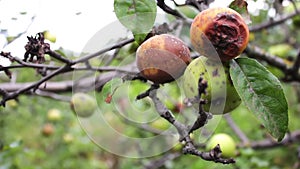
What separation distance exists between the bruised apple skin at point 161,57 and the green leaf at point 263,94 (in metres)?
0.12

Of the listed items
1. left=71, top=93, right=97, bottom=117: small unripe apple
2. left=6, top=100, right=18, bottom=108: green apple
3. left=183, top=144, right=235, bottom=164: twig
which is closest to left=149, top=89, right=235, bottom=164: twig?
left=183, top=144, right=235, bottom=164: twig

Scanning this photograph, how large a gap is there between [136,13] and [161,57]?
118 millimetres

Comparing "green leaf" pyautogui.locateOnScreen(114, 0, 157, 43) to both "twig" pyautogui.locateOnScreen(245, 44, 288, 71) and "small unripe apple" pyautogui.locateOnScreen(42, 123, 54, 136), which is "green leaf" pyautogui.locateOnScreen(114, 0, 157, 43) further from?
"small unripe apple" pyautogui.locateOnScreen(42, 123, 54, 136)

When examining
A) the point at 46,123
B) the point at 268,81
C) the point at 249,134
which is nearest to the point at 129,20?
the point at 268,81

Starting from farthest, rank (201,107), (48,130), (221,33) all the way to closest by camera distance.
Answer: (48,130)
(221,33)
(201,107)

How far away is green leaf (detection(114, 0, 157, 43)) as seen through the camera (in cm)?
96

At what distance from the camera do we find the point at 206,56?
1.00 m

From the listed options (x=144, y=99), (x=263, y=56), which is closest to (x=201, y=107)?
(x=144, y=99)

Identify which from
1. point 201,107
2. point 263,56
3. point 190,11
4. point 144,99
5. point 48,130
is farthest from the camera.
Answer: point 48,130

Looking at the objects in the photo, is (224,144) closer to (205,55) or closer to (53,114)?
(205,55)

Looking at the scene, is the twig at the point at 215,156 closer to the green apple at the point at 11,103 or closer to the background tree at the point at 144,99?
the background tree at the point at 144,99

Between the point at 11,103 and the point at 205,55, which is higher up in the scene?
the point at 205,55

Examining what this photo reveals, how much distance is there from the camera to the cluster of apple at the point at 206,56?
3.17 feet

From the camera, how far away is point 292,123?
3797 mm
